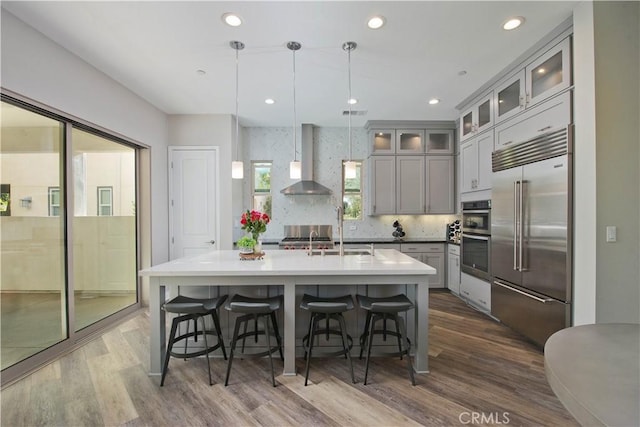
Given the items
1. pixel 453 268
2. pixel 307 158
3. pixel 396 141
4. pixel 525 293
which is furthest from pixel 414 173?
pixel 525 293

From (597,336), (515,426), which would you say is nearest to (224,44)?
(597,336)

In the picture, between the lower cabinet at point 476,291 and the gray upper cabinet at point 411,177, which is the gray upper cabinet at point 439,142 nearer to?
the gray upper cabinet at point 411,177

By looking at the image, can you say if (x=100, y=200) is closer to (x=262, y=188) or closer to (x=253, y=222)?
(x=253, y=222)

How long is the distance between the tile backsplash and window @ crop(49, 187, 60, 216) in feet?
9.37

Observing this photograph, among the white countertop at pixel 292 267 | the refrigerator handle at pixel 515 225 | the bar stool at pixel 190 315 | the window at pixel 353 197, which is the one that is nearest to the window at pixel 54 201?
the white countertop at pixel 292 267

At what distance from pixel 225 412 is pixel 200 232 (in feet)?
10.2

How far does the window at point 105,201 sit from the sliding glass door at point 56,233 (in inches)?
0.5

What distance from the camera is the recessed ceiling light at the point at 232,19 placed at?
2.29 metres

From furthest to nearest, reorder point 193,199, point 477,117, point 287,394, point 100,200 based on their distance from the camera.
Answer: point 193,199 < point 477,117 < point 100,200 < point 287,394

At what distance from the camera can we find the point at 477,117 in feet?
12.7

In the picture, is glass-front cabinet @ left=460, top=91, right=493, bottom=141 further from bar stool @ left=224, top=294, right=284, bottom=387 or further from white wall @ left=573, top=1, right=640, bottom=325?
bar stool @ left=224, top=294, right=284, bottom=387

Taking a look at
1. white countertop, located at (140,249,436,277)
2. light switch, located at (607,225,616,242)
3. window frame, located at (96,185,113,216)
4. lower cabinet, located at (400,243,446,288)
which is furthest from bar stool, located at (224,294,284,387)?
lower cabinet, located at (400,243,446,288)

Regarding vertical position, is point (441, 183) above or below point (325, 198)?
above

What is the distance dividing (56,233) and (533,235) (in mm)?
4698
